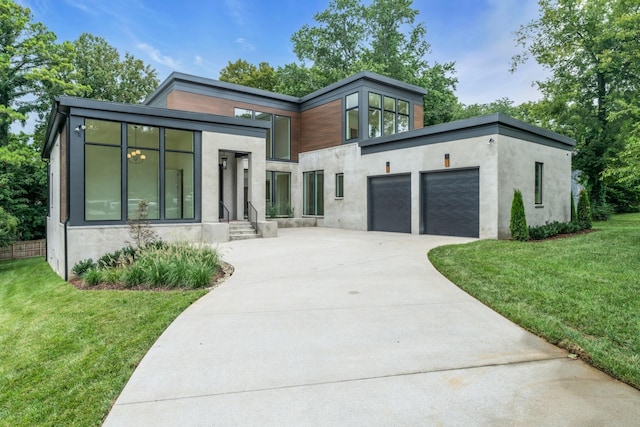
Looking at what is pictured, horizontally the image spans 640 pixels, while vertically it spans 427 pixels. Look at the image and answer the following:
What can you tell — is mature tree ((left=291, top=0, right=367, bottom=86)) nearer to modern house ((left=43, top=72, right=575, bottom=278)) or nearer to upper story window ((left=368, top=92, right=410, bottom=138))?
modern house ((left=43, top=72, right=575, bottom=278))

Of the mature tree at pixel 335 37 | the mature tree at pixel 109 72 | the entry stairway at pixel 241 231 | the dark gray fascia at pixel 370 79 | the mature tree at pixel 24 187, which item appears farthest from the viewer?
the mature tree at pixel 335 37

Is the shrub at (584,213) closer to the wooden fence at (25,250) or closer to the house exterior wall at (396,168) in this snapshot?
the house exterior wall at (396,168)

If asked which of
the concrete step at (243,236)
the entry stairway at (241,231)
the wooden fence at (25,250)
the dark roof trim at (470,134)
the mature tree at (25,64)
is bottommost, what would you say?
the wooden fence at (25,250)

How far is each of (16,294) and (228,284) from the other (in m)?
6.82

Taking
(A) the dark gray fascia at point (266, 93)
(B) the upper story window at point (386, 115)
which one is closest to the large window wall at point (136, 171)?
(A) the dark gray fascia at point (266, 93)

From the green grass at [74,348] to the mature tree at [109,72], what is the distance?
88.7ft

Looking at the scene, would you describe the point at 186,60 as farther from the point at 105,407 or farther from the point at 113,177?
the point at 105,407

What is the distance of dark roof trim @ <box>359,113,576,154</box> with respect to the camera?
1180 cm

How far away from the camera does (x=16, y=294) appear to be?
364 inches

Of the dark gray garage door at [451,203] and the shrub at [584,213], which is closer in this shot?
the dark gray garage door at [451,203]

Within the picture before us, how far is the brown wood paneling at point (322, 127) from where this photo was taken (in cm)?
1791

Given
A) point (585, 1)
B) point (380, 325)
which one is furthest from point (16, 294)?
point (585, 1)

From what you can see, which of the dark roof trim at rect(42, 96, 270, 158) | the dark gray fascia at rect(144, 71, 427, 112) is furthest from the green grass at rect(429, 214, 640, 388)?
the dark gray fascia at rect(144, 71, 427, 112)

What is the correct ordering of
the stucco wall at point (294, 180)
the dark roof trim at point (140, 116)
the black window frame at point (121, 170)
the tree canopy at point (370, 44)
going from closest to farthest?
the black window frame at point (121, 170)
the dark roof trim at point (140, 116)
the stucco wall at point (294, 180)
the tree canopy at point (370, 44)
